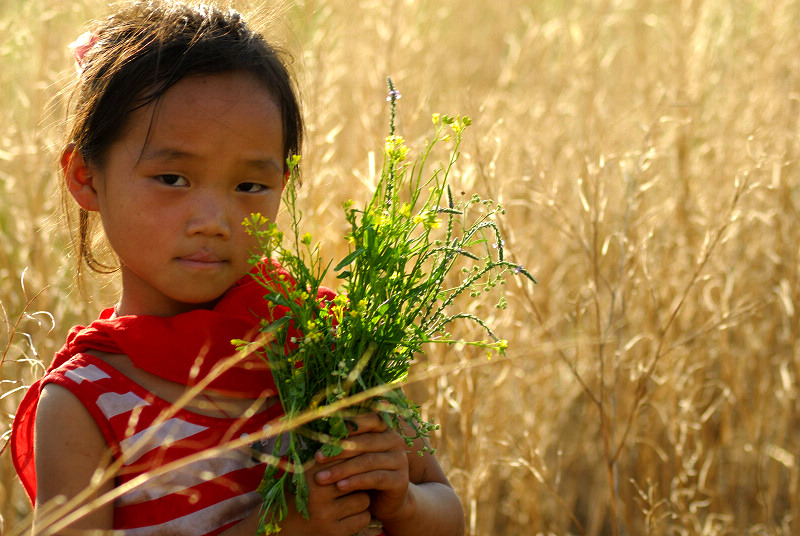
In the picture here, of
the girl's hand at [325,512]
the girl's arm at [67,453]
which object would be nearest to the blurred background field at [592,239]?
the girl's hand at [325,512]

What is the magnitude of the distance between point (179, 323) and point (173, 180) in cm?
23

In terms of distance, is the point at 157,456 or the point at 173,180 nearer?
the point at 157,456

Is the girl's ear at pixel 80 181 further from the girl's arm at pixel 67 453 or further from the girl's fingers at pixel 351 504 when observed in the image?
the girl's fingers at pixel 351 504

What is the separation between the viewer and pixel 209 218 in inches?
50.8

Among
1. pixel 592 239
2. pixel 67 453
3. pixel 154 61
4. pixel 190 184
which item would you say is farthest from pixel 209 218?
pixel 592 239

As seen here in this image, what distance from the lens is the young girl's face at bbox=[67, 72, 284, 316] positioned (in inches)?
51.1

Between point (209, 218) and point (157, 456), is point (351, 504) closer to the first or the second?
point (157, 456)

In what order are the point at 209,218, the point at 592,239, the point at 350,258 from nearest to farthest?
the point at 350,258, the point at 209,218, the point at 592,239

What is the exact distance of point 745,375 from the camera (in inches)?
121

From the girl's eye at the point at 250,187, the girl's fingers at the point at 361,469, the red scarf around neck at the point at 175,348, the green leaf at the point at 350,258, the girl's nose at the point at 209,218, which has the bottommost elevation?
the girl's fingers at the point at 361,469

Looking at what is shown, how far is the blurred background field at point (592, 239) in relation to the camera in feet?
7.79

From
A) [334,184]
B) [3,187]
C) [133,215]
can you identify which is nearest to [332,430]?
[133,215]

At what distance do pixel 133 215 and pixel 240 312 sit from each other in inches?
9.1

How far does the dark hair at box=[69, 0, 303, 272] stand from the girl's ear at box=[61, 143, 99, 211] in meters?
0.02
